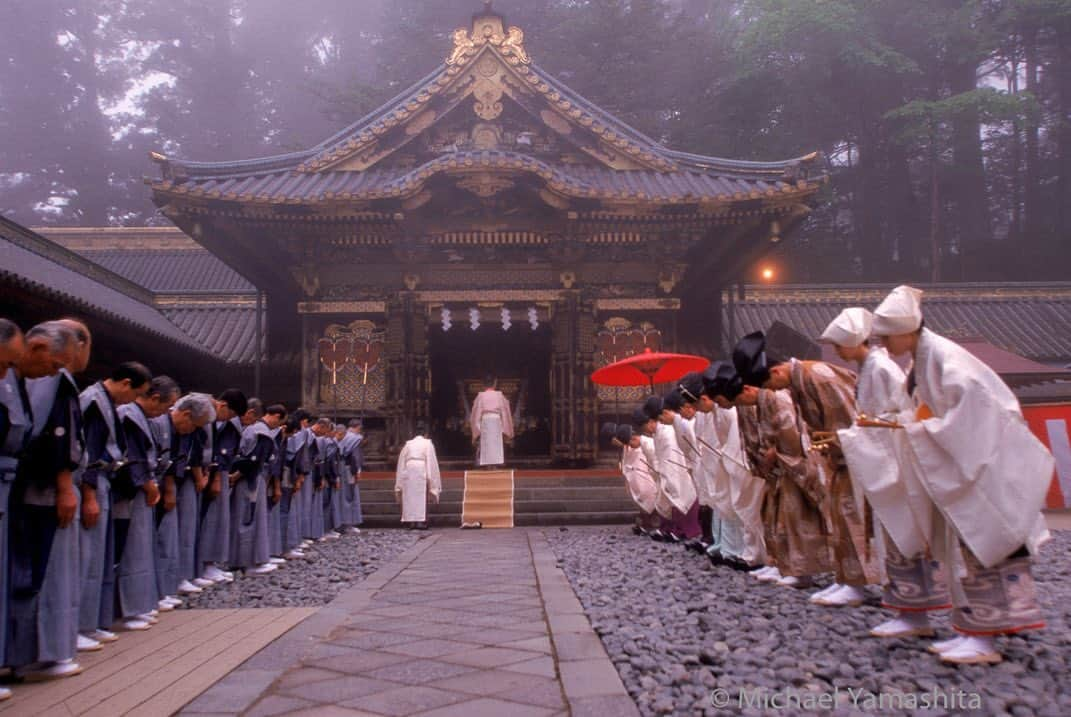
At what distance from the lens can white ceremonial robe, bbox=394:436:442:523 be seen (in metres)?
11.1

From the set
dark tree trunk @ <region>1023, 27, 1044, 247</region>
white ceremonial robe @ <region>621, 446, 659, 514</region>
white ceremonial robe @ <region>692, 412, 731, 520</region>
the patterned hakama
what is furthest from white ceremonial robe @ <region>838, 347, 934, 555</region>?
dark tree trunk @ <region>1023, 27, 1044, 247</region>

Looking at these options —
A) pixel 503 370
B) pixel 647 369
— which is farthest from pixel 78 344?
pixel 503 370

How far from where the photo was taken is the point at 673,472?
8820mm

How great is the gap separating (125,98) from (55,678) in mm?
38538

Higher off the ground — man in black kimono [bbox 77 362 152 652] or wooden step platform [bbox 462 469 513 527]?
man in black kimono [bbox 77 362 152 652]

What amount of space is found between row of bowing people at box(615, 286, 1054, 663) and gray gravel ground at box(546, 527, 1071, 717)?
18 centimetres

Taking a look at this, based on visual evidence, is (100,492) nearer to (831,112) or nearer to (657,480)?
(657,480)

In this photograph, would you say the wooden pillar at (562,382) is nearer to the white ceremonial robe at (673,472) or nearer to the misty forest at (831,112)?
the white ceremonial robe at (673,472)

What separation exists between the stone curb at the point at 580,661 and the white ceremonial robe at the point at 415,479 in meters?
5.41

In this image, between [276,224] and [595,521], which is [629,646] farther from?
[276,224]

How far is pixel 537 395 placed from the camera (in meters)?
16.9

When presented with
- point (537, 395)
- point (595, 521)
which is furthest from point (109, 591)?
point (537, 395)

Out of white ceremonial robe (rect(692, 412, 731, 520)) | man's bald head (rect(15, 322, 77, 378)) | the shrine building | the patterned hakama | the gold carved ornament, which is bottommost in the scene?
the patterned hakama

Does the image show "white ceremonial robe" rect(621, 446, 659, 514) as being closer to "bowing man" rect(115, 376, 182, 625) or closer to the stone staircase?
the stone staircase
